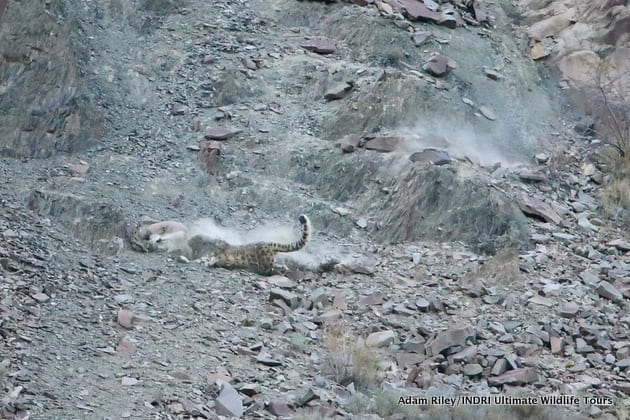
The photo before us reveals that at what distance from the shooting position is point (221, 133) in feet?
39.5

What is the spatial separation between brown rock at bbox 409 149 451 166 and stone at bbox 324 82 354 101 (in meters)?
1.23

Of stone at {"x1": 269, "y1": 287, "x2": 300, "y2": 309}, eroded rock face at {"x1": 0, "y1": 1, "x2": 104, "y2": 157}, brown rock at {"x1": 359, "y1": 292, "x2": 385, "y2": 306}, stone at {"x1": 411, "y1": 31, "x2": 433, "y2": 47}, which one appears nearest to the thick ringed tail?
stone at {"x1": 269, "y1": 287, "x2": 300, "y2": 309}

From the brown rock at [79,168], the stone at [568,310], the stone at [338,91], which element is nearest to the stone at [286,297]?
the stone at [568,310]

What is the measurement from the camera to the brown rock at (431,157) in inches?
467

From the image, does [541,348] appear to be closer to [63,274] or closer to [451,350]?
[451,350]

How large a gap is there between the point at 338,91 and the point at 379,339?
3.83 metres

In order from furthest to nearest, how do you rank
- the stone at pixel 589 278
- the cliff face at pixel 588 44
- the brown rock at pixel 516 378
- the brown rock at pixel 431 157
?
the cliff face at pixel 588 44 < the brown rock at pixel 431 157 < the stone at pixel 589 278 < the brown rock at pixel 516 378

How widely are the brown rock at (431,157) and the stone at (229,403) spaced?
4.16m

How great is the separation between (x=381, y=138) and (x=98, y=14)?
3.48m

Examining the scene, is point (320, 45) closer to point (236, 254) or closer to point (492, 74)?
point (492, 74)

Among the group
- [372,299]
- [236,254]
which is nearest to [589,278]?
[372,299]

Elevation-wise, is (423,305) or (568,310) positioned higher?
(568,310)

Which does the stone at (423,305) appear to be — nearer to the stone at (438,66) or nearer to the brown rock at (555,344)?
the brown rock at (555,344)

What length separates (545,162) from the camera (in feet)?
43.1
